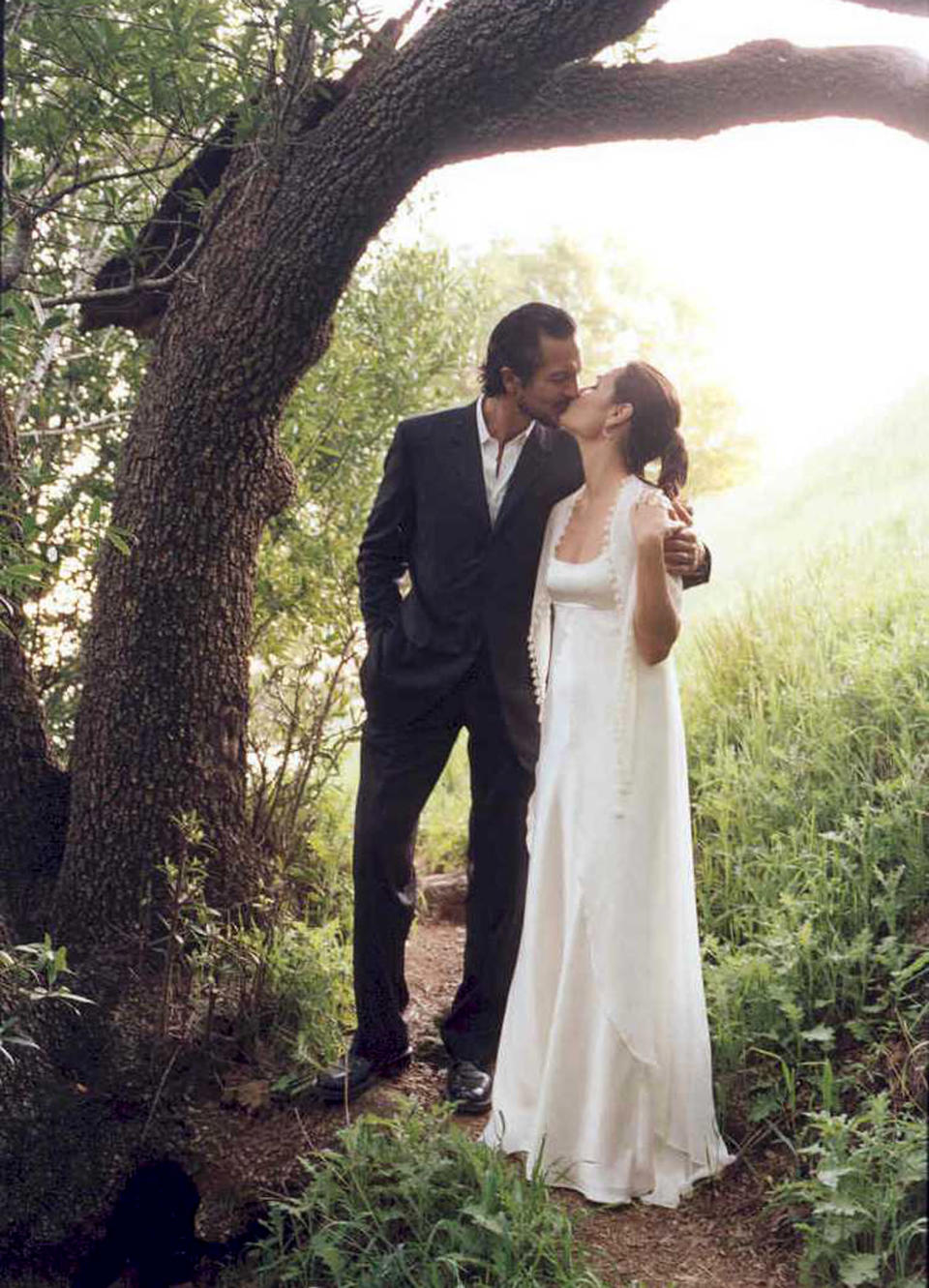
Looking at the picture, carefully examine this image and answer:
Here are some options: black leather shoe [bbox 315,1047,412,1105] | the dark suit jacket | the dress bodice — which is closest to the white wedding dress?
the dress bodice

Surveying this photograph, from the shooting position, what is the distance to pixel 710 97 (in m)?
5.04

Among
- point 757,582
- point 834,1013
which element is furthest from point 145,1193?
point 757,582

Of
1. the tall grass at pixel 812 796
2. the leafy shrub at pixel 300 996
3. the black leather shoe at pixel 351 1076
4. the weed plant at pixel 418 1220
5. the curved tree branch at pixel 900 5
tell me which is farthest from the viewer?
the leafy shrub at pixel 300 996

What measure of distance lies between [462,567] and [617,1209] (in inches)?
79.8

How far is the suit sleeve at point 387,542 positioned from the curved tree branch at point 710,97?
1249mm

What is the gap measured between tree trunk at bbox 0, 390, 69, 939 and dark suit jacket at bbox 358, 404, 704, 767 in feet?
4.93

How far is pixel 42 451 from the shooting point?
6.66m

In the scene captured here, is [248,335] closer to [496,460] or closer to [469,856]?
[496,460]

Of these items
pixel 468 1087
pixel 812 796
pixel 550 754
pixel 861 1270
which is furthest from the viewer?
pixel 812 796

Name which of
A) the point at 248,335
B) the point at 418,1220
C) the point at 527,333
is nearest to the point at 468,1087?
the point at 418,1220

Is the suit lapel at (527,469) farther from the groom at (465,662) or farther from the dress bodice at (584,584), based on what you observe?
the dress bodice at (584,584)

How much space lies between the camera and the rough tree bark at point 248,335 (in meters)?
4.88

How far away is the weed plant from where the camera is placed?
378 centimetres

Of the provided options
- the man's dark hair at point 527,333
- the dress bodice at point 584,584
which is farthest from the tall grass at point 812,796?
the man's dark hair at point 527,333
